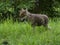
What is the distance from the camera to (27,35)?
9.53 m

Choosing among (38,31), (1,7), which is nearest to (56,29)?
(38,31)

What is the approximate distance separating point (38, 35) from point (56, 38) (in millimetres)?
697

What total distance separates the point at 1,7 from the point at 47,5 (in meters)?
2.62

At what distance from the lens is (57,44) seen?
342 inches

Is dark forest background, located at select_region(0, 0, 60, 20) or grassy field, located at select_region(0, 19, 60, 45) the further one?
dark forest background, located at select_region(0, 0, 60, 20)

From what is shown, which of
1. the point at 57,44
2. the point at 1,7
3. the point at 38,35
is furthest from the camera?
the point at 1,7

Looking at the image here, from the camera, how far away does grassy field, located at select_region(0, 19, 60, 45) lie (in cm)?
881

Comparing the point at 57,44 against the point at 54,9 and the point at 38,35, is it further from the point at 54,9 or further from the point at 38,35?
the point at 54,9

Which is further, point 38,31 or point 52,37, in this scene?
point 38,31

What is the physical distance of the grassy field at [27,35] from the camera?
28.9ft

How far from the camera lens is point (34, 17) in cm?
1028

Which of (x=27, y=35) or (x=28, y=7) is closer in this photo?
(x=27, y=35)

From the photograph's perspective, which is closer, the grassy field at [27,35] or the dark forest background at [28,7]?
the grassy field at [27,35]

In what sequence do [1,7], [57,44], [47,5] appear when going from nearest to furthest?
[57,44] → [1,7] → [47,5]
